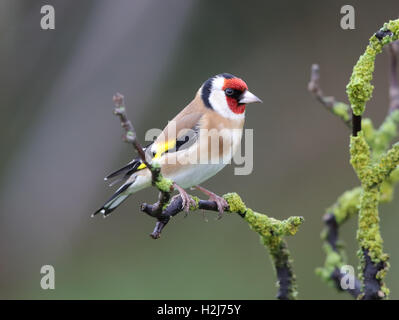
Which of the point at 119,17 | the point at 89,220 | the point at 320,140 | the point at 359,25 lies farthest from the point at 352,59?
the point at 89,220

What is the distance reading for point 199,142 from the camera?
2559 mm

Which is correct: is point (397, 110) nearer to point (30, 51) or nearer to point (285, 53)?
point (285, 53)

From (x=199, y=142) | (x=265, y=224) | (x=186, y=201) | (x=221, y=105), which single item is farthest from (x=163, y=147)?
(x=265, y=224)

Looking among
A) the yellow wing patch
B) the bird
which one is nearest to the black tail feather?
the bird

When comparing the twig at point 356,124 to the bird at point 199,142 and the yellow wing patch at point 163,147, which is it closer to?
the bird at point 199,142

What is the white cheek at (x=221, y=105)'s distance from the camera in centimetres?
271

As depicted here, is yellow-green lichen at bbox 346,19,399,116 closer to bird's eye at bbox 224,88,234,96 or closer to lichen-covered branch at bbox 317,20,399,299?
lichen-covered branch at bbox 317,20,399,299

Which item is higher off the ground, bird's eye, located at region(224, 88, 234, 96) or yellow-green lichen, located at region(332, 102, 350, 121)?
bird's eye, located at region(224, 88, 234, 96)

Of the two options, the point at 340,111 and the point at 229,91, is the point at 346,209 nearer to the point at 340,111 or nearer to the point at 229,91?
the point at 340,111

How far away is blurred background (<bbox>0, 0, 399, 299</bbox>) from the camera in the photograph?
16.4ft

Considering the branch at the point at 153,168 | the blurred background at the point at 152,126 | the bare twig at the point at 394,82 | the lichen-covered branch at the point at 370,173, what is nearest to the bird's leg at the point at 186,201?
the branch at the point at 153,168

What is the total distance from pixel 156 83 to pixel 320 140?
4.95 ft

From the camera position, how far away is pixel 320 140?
5.16 meters

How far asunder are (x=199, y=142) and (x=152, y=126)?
273 centimetres
